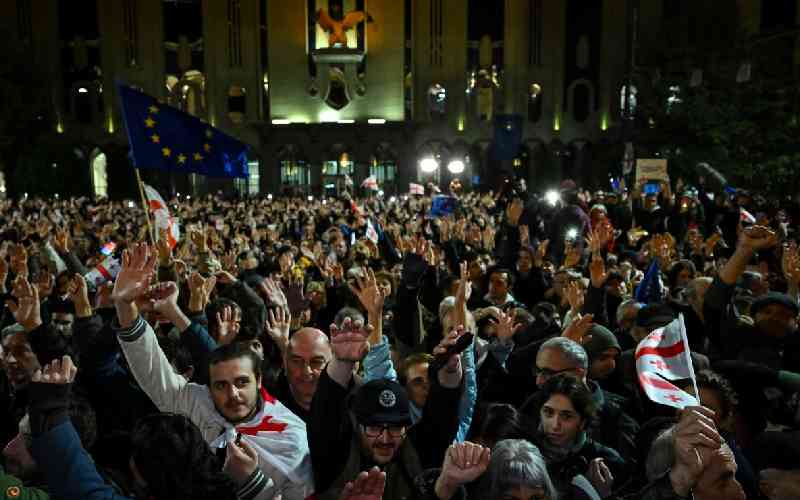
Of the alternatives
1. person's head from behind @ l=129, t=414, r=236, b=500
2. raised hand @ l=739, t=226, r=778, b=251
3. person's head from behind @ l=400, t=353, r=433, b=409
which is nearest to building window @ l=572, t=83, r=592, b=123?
raised hand @ l=739, t=226, r=778, b=251

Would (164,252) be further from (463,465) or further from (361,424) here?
(463,465)

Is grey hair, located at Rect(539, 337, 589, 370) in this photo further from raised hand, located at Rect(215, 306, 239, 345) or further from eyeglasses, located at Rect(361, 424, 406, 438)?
raised hand, located at Rect(215, 306, 239, 345)

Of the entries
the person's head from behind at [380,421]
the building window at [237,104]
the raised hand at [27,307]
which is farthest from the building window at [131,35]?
the person's head from behind at [380,421]

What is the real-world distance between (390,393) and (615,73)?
38099 millimetres

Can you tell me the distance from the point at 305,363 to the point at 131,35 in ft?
129

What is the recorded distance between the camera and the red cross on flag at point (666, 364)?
3.17m

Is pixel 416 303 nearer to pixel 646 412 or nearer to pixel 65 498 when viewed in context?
pixel 646 412

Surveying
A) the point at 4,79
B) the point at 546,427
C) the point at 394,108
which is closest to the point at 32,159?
the point at 4,79

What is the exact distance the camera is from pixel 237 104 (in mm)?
39781

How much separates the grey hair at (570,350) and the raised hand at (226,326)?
197cm

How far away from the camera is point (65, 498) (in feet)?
8.17

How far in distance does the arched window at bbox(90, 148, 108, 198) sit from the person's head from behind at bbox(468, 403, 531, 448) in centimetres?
3999

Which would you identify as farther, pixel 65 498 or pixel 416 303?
pixel 416 303

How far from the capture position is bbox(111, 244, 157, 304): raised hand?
3666mm
